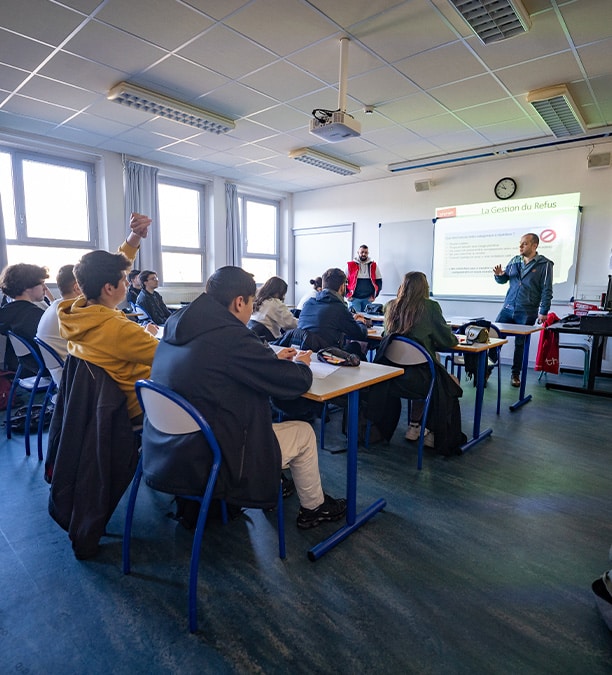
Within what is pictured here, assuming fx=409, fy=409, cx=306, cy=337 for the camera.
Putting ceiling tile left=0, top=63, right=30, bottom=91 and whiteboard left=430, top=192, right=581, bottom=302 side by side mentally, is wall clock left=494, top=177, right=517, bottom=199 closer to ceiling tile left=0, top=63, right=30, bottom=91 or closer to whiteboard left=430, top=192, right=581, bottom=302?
whiteboard left=430, top=192, right=581, bottom=302

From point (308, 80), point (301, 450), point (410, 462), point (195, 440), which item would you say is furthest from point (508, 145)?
point (195, 440)

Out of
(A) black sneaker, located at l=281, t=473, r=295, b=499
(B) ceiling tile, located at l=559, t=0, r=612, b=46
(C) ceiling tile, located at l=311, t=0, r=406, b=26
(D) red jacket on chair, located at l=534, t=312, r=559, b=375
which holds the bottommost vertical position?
Answer: (A) black sneaker, located at l=281, t=473, r=295, b=499

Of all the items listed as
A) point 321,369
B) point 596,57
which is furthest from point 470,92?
point 321,369

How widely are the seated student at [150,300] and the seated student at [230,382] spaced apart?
397 centimetres

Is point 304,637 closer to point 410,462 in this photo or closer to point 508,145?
point 410,462

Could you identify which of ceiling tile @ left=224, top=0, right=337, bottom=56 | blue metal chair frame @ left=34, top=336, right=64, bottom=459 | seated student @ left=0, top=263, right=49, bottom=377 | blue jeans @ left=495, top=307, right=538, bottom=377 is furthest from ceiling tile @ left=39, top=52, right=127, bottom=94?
blue jeans @ left=495, top=307, right=538, bottom=377

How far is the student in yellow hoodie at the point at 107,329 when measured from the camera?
169 cm

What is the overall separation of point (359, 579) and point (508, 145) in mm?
5435

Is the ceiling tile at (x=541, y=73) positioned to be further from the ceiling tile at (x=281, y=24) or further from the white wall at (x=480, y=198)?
the white wall at (x=480, y=198)

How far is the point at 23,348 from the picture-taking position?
284cm

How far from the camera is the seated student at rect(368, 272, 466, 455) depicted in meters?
2.64

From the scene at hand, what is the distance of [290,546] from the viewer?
1.83 meters

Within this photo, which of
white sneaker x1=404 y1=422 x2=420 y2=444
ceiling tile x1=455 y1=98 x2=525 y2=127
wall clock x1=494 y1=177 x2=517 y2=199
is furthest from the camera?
wall clock x1=494 y1=177 x2=517 y2=199

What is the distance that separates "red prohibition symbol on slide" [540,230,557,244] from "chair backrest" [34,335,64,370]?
5.62 meters
